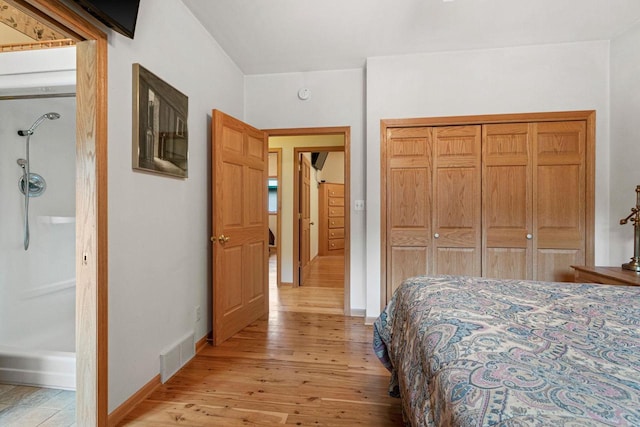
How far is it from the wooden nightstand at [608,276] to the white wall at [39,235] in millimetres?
3940

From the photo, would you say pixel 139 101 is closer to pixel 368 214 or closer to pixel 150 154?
pixel 150 154

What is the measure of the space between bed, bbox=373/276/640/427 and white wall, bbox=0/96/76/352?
2662mm

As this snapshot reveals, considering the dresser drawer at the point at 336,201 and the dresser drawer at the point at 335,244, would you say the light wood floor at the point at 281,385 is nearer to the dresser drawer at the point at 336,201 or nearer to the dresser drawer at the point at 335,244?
the dresser drawer at the point at 335,244

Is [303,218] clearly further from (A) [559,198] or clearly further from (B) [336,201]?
(A) [559,198]

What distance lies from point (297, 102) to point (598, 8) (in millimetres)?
2544

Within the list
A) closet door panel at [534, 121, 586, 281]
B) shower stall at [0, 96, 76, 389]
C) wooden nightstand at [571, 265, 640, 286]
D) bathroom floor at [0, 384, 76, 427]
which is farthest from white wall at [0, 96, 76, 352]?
closet door panel at [534, 121, 586, 281]

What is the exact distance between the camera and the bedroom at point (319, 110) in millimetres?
1601

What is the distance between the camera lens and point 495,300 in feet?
3.86

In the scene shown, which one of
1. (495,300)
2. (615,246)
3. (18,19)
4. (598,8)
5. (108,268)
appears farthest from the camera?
(615,246)

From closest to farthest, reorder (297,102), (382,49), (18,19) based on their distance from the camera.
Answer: (18,19), (382,49), (297,102)

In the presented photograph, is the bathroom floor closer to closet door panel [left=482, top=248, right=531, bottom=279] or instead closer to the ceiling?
the ceiling

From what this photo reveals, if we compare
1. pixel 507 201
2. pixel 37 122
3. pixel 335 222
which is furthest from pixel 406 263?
pixel 335 222

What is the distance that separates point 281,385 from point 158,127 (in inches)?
71.3

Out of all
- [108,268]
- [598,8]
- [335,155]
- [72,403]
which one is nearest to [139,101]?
[108,268]
